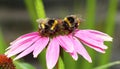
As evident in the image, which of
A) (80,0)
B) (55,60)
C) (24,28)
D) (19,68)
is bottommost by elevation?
(24,28)

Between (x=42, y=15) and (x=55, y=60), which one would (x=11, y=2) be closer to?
(x=42, y=15)

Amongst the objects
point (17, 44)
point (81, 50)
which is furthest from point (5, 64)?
point (81, 50)

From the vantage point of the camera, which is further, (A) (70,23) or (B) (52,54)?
(A) (70,23)

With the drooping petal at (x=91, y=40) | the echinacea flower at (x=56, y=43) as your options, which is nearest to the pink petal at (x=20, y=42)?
the echinacea flower at (x=56, y=43)

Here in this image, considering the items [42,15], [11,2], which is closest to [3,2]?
[11,2]

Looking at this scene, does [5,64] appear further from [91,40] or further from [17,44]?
[91,40]

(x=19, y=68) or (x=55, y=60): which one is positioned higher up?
(x=55, y=60)
